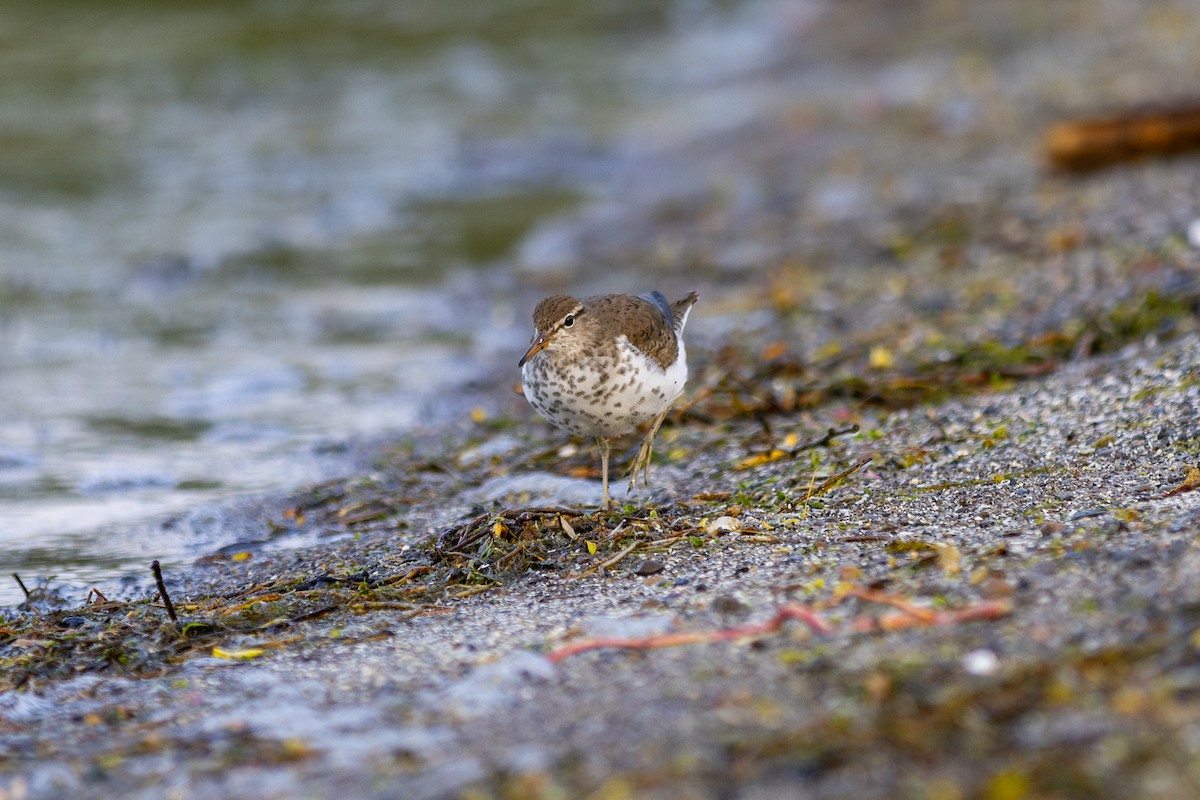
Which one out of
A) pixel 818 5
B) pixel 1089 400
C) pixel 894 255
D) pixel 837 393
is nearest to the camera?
pixel 1089 400

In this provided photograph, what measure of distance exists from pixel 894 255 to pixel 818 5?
44.3ft

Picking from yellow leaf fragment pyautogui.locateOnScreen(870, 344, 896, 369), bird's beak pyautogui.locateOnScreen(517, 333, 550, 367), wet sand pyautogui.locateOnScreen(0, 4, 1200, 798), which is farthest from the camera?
yellow leaf fragment pyautogui.locateOnScreen(870, 344, 896, 369)

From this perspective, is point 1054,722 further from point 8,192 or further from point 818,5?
point 818,5

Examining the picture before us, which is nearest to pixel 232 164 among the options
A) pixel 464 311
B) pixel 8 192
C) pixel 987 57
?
pixel 8 192

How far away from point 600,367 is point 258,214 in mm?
8797

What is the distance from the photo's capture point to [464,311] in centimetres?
951

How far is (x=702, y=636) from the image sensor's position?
3457mm

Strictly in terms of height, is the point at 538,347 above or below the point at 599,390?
above

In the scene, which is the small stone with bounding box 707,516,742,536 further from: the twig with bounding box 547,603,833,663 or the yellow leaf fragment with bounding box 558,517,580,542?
the twig with bounding box 547,603,833,663

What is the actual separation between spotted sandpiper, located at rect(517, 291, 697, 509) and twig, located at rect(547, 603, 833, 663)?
1405 mm

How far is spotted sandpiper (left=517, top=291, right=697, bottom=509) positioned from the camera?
4789mm

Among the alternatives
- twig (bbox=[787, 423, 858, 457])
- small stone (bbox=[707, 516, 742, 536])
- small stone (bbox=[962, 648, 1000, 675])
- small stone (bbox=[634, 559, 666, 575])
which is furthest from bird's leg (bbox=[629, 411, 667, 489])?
small stone (bbox=[962, 648, 1000, 675])

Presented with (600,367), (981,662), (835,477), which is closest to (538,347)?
(600,367)

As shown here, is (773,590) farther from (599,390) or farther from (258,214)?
(258,214)
